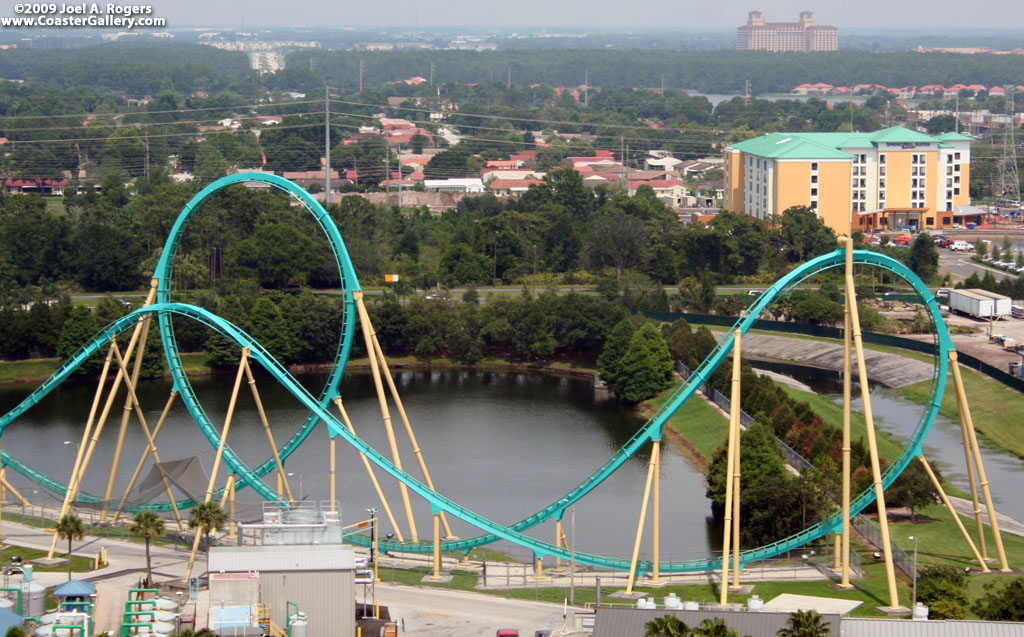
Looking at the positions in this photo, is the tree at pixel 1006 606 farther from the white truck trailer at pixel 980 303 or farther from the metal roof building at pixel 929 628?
the white truck trailer at pixel 980 303

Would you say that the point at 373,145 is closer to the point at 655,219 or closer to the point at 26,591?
the point at 655,219

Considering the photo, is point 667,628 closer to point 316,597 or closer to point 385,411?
point 316,597

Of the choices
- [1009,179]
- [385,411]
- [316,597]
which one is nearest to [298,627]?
[316,597]

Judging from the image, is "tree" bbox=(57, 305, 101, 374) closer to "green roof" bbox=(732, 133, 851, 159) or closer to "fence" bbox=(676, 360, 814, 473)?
"fence" bbox=(676, 360, 814, 473)

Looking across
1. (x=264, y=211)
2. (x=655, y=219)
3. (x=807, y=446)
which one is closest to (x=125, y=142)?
(x=264, y=211)

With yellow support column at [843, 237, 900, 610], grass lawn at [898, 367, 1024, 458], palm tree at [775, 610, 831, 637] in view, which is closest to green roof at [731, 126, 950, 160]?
grass lawn at [898, 367, 1024, 458]

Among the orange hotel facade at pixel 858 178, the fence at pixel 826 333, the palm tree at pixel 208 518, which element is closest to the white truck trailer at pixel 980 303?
the fence at pixel 826 333
